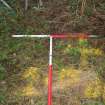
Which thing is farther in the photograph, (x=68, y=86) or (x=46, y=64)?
(x=46, y=64)

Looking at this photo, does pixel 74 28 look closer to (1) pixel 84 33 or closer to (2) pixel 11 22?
(1) pixel 84 33

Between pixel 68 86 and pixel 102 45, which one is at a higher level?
pixel 102 45

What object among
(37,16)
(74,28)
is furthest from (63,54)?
(37,16)

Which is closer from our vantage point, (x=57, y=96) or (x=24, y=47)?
(x=57, y=96)

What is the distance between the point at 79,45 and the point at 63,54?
259 millimetres

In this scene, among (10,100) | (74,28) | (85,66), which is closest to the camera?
(10,100)

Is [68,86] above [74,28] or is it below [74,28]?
below

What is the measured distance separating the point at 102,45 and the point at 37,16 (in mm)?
1165

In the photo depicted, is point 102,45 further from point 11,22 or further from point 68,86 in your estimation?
point 11,22

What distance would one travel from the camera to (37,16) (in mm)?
5586

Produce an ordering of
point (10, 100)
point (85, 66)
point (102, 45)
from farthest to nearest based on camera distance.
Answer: point (102, 45) < point (85, 66) < point (10, 100)

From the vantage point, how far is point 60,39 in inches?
202

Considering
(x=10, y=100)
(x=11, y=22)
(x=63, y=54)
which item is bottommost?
(x=10, y=100)

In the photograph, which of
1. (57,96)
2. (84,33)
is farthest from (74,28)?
(57,96)
